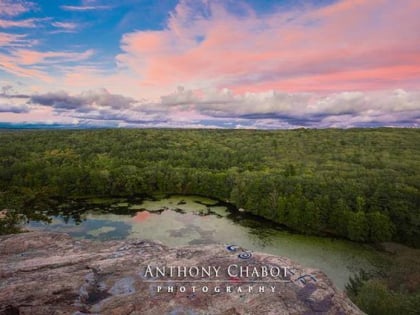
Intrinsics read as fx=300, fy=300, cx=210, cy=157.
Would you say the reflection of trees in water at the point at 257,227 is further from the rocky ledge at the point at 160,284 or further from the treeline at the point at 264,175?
the rocky ledge at the point at 160,284

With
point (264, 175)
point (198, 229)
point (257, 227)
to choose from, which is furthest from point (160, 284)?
point (264, 175)

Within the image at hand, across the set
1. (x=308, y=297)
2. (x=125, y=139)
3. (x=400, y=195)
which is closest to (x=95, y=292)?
(x=308, y=297)

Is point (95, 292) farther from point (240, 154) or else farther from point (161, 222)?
point (240, 154)

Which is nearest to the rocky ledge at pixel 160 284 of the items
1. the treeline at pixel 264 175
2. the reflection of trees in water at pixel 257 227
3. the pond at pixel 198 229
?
the treeline at pixel 264 175

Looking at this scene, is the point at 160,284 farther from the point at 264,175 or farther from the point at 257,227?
the point at 264,175

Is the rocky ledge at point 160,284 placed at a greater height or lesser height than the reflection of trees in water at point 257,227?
greater

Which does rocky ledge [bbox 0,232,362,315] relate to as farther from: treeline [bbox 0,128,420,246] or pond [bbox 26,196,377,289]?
pond [bbox 26,196,377,289]
